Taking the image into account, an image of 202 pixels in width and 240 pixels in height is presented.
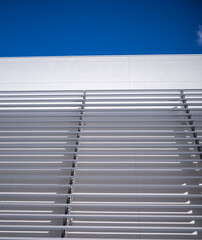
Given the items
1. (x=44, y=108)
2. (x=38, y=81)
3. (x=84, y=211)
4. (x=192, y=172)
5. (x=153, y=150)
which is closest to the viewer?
(x=84, y=211)

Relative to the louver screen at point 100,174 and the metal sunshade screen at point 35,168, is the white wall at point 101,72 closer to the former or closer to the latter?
the louver screen at point 100,174

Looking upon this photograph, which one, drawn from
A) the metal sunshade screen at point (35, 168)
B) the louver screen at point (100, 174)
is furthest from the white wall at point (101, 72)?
the metal sunshade screen at point (35, 168)

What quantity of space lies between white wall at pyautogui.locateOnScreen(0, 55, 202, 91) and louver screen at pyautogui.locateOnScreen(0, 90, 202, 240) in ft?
1.02

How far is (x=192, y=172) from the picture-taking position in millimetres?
1804

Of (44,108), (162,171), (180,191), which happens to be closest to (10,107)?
(44,108)

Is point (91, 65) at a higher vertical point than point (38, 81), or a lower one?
higher

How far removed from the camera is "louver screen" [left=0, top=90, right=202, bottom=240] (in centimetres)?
146

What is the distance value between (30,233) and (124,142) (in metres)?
1.28

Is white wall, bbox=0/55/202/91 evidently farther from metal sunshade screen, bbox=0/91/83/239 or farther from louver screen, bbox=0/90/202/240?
metal sunshade screen, bbox=0/91/83/239

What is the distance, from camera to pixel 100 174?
1.83 meters

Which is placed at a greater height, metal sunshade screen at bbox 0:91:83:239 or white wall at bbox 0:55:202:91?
white wall at bbox 0:55:202:91

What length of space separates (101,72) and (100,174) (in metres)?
1.75

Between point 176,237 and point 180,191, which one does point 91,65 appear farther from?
point 176,237

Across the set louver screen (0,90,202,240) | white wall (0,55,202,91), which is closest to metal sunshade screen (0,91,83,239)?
louver screen (0,90,202,240)
